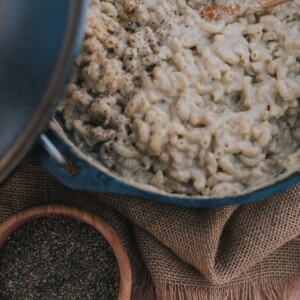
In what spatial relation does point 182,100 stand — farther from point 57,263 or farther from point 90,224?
point 57,263

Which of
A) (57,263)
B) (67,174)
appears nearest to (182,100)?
(67,174)

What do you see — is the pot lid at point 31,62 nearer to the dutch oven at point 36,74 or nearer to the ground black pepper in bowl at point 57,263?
the dutch oven at point 36,74

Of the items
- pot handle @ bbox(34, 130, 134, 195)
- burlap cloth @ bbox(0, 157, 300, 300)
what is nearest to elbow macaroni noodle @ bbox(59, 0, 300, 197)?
pot handle @ bbox(34, 130, 134, 195)

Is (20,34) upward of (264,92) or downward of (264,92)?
upward

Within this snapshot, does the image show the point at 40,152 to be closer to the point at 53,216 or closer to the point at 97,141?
the point at 97,141

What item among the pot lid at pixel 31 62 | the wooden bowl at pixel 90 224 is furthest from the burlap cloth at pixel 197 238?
the pot lid at pixel 31 62

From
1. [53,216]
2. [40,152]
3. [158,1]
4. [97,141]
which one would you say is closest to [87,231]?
[53,216]

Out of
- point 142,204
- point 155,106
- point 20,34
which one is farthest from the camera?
point 142,204
